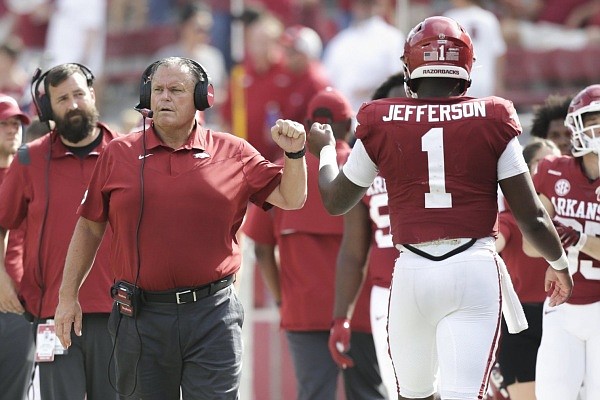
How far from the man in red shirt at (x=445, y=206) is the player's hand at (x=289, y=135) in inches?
11.5

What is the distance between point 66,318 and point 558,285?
2.27m

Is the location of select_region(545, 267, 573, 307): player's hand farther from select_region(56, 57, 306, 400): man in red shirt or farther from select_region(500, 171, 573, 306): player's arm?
select_region(56, 57, 306, 400): man in red shirt

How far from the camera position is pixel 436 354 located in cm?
525

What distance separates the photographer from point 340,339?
22.1ft

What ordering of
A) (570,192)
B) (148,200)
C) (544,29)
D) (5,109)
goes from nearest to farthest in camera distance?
(148,200) < (570,192) < (5,109) < (544,29)

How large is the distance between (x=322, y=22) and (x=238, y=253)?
28.6 ft

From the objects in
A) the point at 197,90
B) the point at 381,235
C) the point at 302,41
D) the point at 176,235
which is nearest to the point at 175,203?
the point at 176,235

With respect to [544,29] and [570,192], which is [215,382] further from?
[544,29]

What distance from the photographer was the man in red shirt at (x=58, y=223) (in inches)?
248

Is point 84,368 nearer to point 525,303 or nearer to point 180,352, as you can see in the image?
point 180,352

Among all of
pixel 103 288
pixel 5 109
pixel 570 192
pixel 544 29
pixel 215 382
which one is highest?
pixel 544 29

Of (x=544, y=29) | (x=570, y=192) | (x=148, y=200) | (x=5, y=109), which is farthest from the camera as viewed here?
(x=544, y=29)

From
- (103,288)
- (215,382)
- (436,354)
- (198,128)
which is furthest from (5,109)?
(436,354)

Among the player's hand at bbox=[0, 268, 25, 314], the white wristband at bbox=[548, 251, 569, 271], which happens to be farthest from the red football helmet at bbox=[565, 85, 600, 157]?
the player's hand at bbox=[0, 268, 25, 314]
